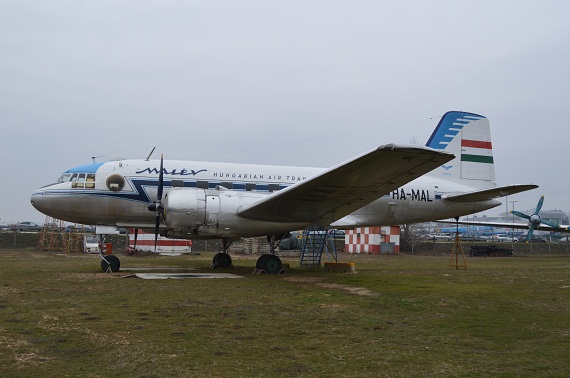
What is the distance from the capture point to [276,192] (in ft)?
48.6

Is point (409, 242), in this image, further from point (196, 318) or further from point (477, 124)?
point (196, 318)

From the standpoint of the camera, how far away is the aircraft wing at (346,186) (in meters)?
12.3

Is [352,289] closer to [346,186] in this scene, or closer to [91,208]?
[346,186]

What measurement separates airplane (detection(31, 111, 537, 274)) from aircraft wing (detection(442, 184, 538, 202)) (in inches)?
1.6

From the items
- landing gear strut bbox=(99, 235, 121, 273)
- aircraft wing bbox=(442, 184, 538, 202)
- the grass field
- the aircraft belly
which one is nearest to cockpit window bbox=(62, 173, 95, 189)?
the aircraft belly

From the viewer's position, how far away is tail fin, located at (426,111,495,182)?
20.3 metres

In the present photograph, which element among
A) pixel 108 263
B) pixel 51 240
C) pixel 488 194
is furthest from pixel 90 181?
pixel 51 240

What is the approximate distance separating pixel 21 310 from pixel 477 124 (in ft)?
58.1

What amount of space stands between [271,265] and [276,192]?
316 cm

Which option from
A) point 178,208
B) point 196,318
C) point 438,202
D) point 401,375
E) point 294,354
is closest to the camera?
point 401,375

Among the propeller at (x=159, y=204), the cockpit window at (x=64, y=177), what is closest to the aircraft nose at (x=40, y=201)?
the cockpit window at (x=64, y=177)

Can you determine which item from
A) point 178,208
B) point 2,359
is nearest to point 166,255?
point 178,208

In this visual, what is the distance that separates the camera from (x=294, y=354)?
630 centimetres

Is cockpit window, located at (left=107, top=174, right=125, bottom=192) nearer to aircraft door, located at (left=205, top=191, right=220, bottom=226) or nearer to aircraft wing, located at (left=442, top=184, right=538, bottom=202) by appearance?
aircraft door, located at (left=205, top=191, right=220, bottom=226)
